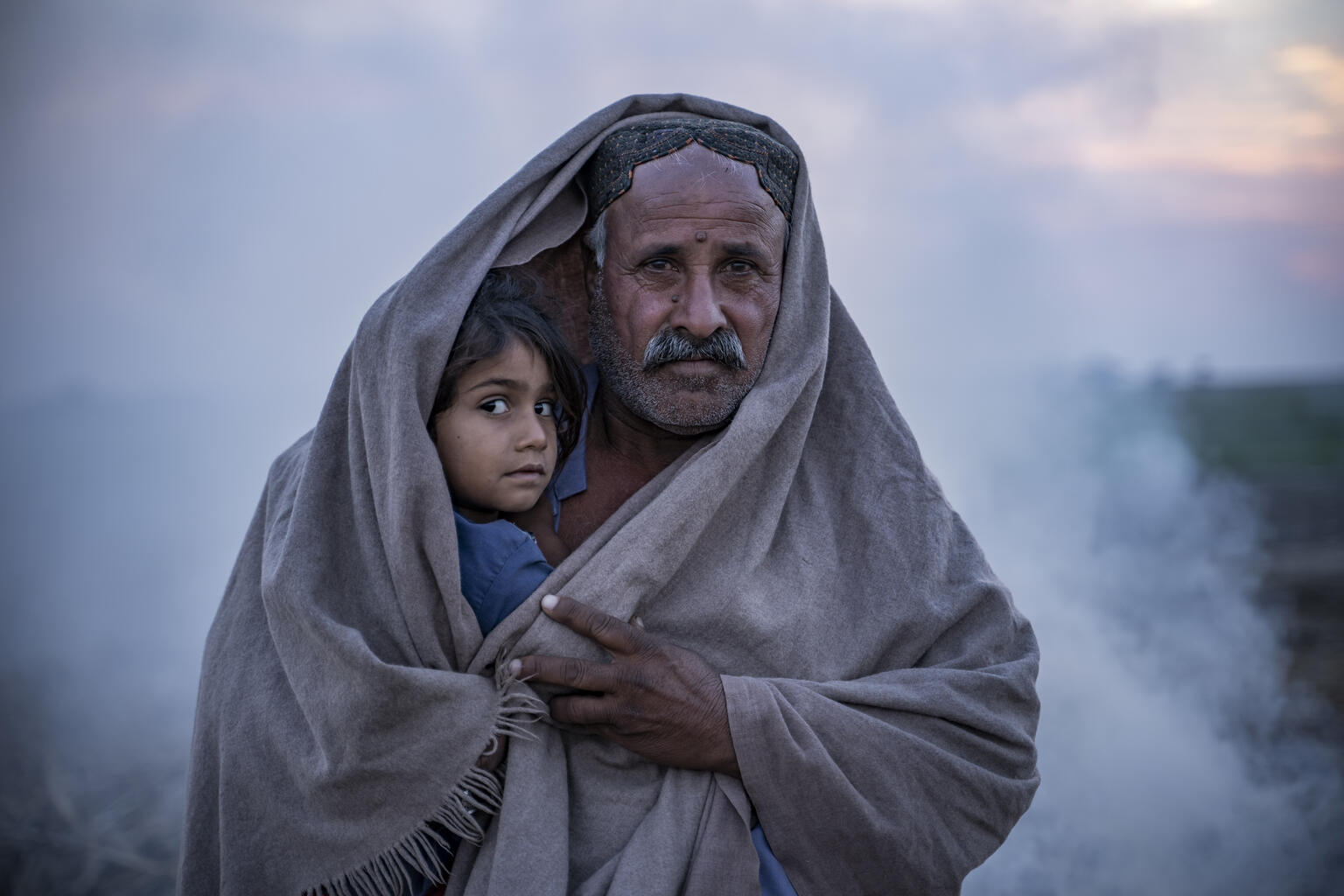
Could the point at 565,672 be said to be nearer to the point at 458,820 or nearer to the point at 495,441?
the point at 458,820

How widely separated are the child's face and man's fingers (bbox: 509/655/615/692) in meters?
0.41

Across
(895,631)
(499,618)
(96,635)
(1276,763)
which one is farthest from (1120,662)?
(96,635)

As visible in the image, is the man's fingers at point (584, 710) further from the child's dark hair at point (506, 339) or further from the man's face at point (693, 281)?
the man's face at point (693, 281)

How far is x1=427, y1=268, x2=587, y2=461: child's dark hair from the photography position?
229cm

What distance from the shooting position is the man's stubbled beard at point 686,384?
267 centimetres

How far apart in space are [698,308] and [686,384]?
0.69ft

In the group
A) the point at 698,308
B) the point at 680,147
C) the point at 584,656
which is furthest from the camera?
the point at 680,147

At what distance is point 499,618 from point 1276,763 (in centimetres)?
660

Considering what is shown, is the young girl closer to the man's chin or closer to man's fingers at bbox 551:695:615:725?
man's fingers at bbox 551:695:615:725

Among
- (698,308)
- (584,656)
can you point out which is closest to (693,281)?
(698,308)

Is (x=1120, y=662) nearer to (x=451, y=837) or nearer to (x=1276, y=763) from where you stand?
(x=1276, y=763)

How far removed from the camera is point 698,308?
2670 millimetres

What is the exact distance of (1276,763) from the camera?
6.73m

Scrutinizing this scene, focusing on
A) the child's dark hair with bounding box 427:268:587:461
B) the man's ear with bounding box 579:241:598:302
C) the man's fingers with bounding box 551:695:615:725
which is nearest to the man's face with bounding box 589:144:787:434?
the man's ear with bounding box 579:241:598:302
